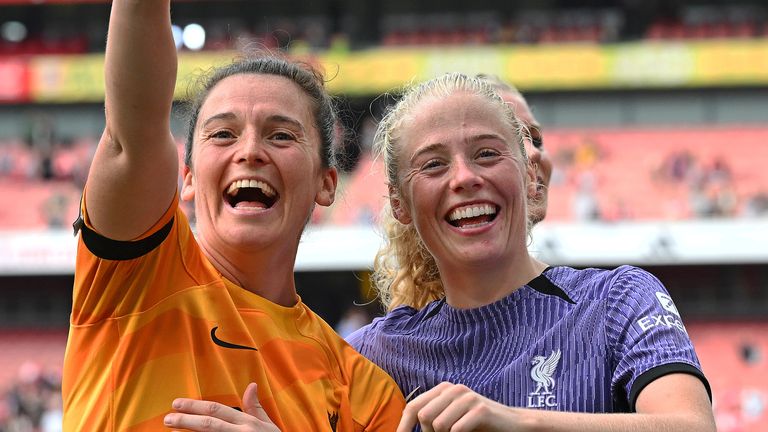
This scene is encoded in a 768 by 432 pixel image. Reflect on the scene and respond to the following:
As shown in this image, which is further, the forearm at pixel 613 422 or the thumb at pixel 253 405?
the thumb at pixel 253 405

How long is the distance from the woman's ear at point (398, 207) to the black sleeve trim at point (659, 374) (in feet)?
3.02

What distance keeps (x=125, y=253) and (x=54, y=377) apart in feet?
59.6

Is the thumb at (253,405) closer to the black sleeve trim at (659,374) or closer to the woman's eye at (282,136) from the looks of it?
the woman's eye at (282,136)

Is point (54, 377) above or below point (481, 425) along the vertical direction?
above

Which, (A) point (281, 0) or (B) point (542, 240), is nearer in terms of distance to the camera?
(B) point (542, 240)

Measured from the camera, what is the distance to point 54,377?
1916 cm

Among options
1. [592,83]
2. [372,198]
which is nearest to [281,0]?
[372,198]

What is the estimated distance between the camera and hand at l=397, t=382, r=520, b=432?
6.76ft

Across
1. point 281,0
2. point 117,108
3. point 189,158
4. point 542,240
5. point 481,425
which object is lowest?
point 481,425

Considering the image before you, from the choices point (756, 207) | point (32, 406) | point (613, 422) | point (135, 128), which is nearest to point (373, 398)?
point (613, 422)

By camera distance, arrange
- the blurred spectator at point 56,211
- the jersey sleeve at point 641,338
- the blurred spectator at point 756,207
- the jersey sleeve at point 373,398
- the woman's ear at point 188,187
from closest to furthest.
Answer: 1. the jersey sleeve at point 641,338
2. the jersey sleeve at point 373,398
3. the woman's ear at point 188,187
4. the blurred spectator at point 756,207
5. the blurred spectator at point 56,211

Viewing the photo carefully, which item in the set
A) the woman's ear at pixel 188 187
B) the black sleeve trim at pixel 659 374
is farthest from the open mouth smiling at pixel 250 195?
the black sleeve trim at pixel 659 374

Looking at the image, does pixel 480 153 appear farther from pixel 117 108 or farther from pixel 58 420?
pixel 58 420

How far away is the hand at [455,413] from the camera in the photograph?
206 cm
